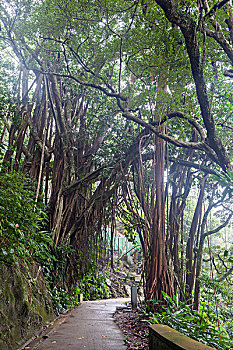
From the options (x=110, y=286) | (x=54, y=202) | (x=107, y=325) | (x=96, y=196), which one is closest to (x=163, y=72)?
(x=96, y=196)

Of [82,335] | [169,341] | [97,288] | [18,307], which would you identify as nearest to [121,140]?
[82,335]

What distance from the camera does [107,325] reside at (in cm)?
398

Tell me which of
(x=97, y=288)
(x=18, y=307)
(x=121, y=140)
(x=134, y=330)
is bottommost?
(x=97, y=288)

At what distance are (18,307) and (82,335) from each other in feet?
3.12

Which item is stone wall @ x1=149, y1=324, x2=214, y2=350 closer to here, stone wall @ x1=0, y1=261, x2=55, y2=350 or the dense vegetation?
the dense vegetation

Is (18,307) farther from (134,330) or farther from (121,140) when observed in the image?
(121,140)

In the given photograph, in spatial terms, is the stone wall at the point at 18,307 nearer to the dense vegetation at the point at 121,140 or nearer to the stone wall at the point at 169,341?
the dense vegetation at the point at 121,140

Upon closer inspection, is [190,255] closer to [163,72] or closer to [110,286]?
[163,72]

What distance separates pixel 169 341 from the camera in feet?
6.09

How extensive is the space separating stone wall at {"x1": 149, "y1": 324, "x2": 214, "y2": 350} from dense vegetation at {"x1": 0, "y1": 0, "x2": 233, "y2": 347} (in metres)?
0.74

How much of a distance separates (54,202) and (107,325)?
2.31 m

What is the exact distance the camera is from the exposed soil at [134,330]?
2.95 metres

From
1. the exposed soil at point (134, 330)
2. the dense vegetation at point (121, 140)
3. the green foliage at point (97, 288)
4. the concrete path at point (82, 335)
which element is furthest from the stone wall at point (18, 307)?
the green foliage at point (97, 288)

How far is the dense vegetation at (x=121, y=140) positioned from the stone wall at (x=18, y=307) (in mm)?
262
